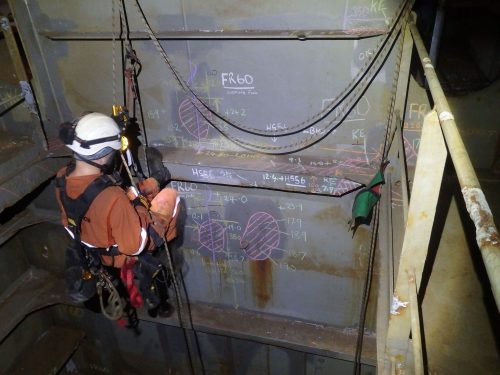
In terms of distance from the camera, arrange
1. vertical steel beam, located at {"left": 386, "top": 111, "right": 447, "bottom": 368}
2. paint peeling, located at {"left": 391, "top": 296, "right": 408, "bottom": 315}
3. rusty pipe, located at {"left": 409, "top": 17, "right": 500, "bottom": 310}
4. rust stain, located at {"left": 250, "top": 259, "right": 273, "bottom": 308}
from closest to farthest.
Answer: rusty pipe, located at {"left": 409, "top": 17, "right": 500, "bottom": 310}, vertical steel beam, located at {"left": 386, "top": 111, "right": 447, "bottom": 368}, paint peeling, located at {"left": 391, "top": 296, "right": 408, "bottom": 315}, rust stain, located at {"left": 250, "top": 259, "right": 273, "bottom": 308}

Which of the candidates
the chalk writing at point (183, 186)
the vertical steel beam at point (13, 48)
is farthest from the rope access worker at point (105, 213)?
the vertical steel beam at point (13, 48)

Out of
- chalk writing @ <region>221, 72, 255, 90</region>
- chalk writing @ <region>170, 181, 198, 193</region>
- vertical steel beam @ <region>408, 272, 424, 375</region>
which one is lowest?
chalk writing @ <region>170, 181, 198, 193</region>

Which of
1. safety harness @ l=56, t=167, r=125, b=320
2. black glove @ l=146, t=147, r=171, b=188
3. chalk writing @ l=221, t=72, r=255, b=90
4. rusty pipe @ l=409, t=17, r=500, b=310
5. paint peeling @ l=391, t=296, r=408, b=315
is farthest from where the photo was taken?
black glove @ l=146, t=147, r=171, b=188

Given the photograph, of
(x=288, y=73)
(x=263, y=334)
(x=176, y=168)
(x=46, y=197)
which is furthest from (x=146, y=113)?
(x=263, y=334)

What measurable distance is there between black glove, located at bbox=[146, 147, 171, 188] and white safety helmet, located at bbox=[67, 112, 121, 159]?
2.05 feet

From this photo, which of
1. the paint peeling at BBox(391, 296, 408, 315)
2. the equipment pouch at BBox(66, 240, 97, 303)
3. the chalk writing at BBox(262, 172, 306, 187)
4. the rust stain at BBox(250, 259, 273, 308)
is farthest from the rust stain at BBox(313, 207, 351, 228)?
the equipment pouch at BBox(66, 240, 97, 303)

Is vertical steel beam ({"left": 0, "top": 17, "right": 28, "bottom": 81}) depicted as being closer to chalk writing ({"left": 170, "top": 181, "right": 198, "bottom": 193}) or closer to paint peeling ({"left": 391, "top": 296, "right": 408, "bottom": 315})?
chalk writing ({"left": 170, "top": 181, "right": 198, "bottom": 193})

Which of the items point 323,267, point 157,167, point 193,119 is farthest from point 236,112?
point 323,267

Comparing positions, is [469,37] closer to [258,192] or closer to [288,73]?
[288,73]

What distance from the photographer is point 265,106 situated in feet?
11.0

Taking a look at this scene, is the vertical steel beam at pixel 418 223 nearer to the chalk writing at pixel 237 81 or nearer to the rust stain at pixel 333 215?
the rust stain at pixel 333 215

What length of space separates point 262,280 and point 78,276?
1.78 metres

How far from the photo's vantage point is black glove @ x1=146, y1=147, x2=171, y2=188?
368 cm

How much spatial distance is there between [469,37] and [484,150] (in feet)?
2.90
